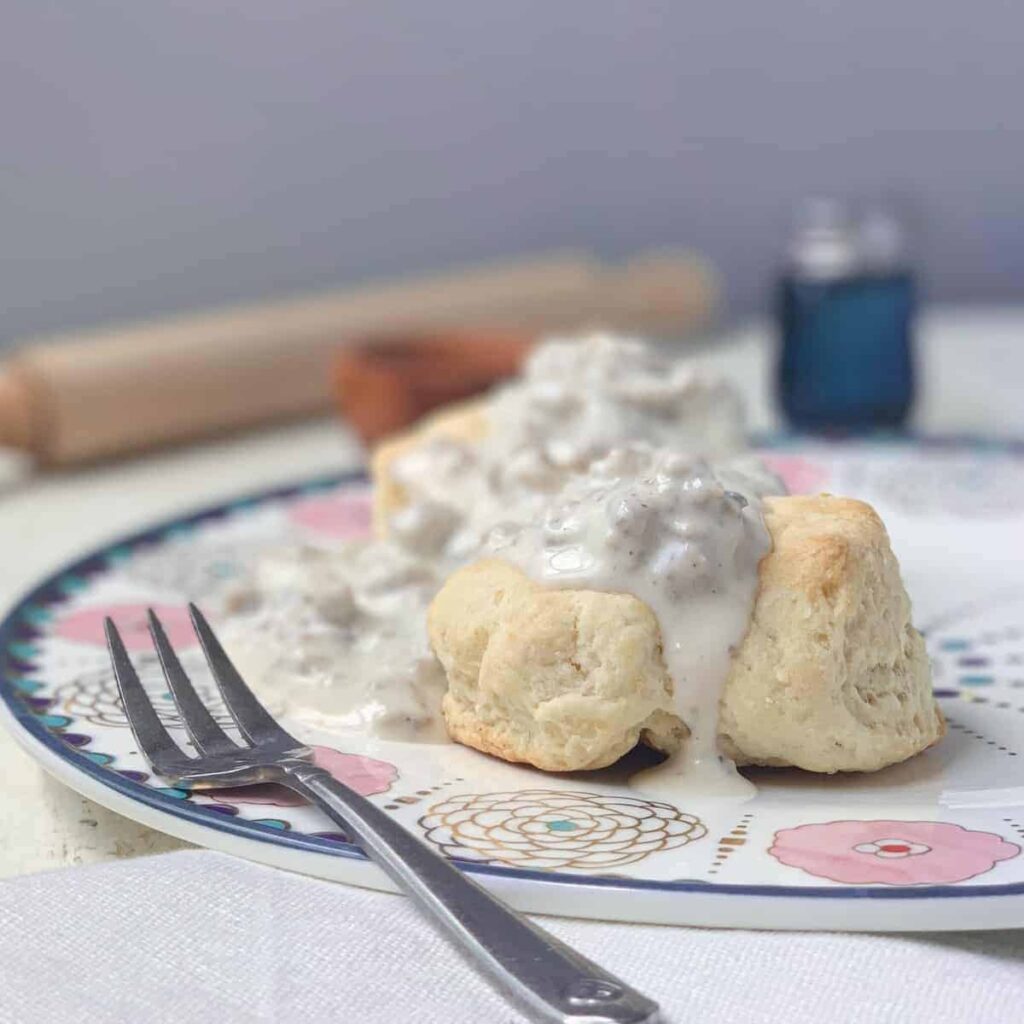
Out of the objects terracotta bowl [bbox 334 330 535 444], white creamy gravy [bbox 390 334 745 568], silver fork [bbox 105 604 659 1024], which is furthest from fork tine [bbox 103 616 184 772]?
terracotta bowl [bbox 334 330 535 444]

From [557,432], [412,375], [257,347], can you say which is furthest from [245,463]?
[557,432]

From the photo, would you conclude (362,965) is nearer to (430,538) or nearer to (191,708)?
(191,708)

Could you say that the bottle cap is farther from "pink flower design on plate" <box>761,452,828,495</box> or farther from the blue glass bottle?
"pink flower design on plate" <box>761,452,828,495</box>

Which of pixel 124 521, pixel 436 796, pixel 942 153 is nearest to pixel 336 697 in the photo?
pixel 436 796

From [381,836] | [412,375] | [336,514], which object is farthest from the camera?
[412,375]

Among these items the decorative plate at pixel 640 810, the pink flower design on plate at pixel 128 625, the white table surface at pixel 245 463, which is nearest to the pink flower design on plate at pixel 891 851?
the decorative plate at pixel 640 810

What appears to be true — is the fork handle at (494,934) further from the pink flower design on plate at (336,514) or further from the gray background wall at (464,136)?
the gray background wall at (464,136)
